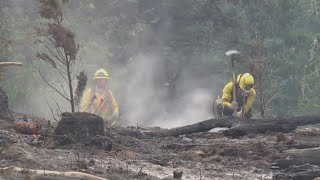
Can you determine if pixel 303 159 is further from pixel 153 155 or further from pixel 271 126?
pixel 271 126

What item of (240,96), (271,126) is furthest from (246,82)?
(271,126)

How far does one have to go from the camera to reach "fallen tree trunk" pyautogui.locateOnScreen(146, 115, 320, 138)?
10.1 m

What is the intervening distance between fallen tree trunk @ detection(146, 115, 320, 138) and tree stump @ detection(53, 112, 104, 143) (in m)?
2.36

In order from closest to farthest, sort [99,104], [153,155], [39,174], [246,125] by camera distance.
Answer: [39,174] < [153,155] < [246,125] < [99,104]

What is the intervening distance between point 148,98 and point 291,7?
275 inches

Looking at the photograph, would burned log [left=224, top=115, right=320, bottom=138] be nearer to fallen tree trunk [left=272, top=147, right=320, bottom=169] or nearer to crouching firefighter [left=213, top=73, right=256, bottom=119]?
fallen tree trunk [left=272, top=147, right=320, bottom=169]

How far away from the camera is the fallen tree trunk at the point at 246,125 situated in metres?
10.1

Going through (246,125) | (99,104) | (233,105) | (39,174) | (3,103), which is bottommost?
(39,174)

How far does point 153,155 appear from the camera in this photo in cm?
814

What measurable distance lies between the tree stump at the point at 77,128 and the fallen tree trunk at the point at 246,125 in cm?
236

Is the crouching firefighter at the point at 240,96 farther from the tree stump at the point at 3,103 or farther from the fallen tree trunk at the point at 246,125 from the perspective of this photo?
the tree stump at the point at 3,103

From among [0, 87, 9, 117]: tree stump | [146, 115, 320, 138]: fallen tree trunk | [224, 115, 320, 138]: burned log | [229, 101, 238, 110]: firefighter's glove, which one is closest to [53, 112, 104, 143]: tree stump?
→ [0, 87, 9, 117]: tree stump

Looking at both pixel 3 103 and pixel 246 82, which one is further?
pixel 246 82

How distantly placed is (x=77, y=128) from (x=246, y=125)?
3321 mm
